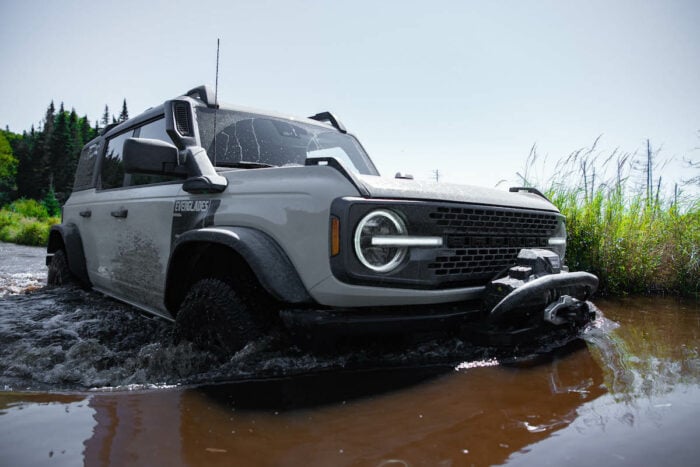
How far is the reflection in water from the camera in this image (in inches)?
53.3

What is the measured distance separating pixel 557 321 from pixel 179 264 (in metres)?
2.04

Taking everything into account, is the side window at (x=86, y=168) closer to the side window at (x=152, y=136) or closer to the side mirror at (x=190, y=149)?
the side window at (x=152, y=136)

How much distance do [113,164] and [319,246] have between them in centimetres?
296

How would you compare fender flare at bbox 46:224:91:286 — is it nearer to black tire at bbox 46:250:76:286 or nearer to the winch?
black tire at bbox 46:250:76:286

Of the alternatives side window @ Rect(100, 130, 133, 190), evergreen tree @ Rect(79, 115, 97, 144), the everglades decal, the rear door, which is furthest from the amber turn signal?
evergreen tree @ Rect(79, 115, 97, 144)

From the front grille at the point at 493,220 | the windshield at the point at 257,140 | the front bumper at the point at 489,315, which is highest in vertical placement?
the windshield at the point at 257,140

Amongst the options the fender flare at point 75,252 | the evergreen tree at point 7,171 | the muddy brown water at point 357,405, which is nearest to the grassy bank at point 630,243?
the muddy brown water at point 357,405

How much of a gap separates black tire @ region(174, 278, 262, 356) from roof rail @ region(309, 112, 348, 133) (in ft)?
6.53

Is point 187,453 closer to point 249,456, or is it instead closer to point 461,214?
point 249,456

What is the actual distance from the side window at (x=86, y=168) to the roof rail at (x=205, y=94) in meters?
1.92

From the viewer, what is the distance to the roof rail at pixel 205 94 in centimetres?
304

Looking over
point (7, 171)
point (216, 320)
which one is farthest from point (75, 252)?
point (7, 171)

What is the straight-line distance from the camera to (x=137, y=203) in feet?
10.6

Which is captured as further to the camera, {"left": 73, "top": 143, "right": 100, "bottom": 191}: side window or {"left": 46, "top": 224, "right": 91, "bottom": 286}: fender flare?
{"left": 73, "top": 143, "right": 100, "bottom": 191}: side window
